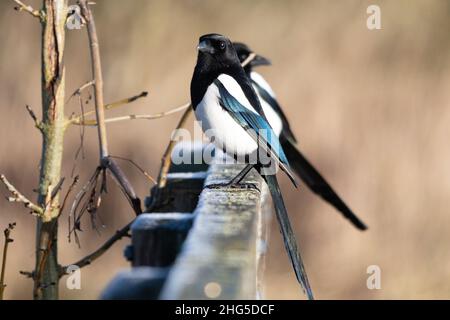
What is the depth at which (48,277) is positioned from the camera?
84.4 inches

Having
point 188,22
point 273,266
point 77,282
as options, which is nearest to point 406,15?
point 188,22

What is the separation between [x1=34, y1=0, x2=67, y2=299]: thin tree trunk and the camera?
7.03 feet

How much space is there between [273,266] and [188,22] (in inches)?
50.8

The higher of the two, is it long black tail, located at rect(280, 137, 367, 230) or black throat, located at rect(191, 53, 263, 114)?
black throat, located at rect(191, 53, 263, 114)

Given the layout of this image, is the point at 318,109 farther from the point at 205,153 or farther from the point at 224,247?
the point at 224,247

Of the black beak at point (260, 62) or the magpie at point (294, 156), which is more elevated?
the black beak at point (260, 62)

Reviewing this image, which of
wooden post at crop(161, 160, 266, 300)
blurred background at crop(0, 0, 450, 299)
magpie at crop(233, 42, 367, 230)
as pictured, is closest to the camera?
wooden post at crop(161, 160, 266, 300)

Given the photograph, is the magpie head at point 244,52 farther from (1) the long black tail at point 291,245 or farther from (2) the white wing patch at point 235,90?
(1) the long black tail at point 291,245

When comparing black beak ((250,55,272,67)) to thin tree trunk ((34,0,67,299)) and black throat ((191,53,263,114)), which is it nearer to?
black throat ((191,53,263,114))

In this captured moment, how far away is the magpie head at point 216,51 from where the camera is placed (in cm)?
263

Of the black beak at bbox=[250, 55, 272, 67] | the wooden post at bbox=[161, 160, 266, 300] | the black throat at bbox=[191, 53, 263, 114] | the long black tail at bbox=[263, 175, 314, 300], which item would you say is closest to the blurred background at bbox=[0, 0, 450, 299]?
the black beak at bbox=[250, 55, 272, 67]

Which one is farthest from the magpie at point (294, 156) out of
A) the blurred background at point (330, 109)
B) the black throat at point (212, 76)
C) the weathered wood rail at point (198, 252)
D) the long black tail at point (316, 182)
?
the weathered wood rail at point (198, 252)

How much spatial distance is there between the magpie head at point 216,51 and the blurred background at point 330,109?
167cm

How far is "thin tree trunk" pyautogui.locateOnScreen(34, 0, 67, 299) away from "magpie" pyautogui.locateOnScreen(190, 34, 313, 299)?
0.53 meters
